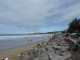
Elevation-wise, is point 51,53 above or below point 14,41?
above

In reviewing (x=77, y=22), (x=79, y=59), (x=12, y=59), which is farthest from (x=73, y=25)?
(x=79, y=59)

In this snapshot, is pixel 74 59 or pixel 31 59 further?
pixel 31 59

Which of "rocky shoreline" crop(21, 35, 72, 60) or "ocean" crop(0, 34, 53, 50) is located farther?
"ocean" crop(0, 34, 53, 50)

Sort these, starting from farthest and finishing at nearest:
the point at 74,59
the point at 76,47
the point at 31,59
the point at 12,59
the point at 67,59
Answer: the point at 12,59 < the point at 31,59 < the point at 76,47 < the point at 74,59 < the point at 67,59

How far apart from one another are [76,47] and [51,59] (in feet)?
9.81

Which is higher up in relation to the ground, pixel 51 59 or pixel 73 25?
pixel 73 25

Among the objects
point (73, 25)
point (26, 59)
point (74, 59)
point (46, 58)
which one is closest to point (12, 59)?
point (26, 59)

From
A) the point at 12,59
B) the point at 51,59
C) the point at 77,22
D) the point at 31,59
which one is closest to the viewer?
the point at 51,59

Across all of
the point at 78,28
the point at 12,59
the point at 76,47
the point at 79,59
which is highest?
the point at 78,28

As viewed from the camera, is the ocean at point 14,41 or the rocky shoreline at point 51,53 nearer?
the rocky shoreline at point 51,53

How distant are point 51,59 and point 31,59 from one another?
3282 millimetres

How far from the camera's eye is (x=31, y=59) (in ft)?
33.9

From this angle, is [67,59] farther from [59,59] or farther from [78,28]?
[78,28]

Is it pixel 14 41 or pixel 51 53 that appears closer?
pixel 51 53
